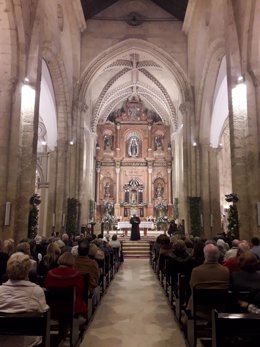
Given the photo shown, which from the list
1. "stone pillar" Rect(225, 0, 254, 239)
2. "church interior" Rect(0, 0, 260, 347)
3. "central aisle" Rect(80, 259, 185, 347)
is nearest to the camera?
"central aisle" Rect(80, 259, 185, 347)

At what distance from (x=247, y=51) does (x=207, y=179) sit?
8266mm

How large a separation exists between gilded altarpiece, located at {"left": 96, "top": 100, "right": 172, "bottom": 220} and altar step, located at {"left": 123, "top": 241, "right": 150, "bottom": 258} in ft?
37.2

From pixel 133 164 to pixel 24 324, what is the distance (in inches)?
1097

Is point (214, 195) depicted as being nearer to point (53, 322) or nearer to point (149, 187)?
point (149, 187)

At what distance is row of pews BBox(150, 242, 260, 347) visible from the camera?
2.55 meters

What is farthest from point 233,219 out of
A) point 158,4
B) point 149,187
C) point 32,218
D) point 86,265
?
point 149,187

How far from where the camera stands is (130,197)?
29.5 metres

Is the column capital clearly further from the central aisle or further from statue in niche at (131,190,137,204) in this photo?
the central aisle

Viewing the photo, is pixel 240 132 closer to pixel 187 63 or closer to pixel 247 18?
pixel 247 18

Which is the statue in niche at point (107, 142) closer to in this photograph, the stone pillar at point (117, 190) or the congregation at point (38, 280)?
the stone pillar at point (117, 190)

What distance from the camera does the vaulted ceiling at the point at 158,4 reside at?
1972 cm

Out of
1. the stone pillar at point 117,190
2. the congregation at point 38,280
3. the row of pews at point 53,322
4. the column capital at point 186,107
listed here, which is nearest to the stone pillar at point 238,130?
the congregation at point 38,280

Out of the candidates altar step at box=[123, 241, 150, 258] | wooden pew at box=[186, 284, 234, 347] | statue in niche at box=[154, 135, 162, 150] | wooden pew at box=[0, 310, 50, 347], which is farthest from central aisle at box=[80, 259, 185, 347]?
statue in niche at box=[154, 135, 162, 150]

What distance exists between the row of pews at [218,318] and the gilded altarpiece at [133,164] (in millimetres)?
23388
